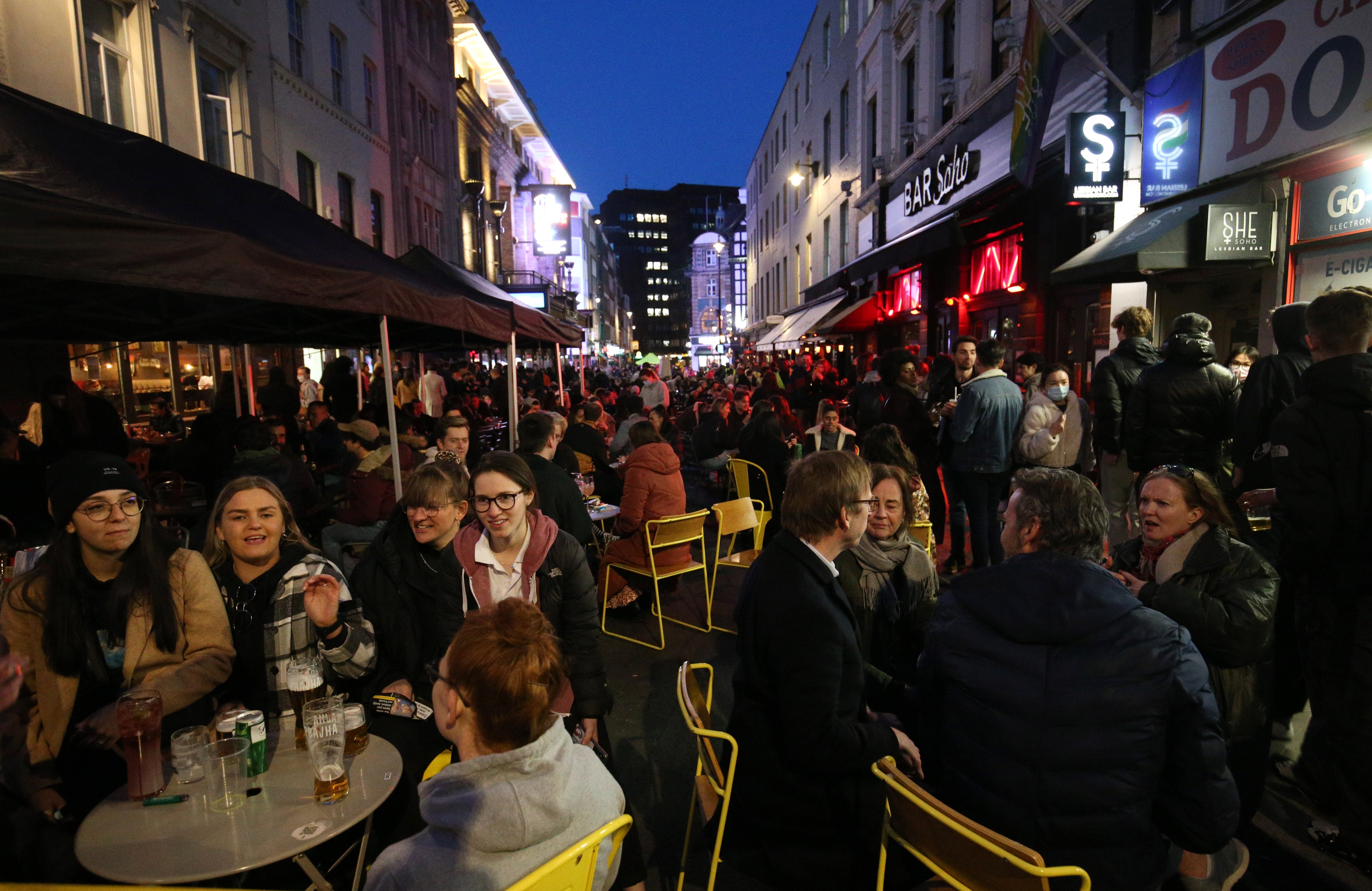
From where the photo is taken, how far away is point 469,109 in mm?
28641

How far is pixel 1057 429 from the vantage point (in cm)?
595

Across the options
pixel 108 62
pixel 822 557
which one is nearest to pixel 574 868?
pixel 822 557

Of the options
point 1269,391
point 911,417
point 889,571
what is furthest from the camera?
point 911,417

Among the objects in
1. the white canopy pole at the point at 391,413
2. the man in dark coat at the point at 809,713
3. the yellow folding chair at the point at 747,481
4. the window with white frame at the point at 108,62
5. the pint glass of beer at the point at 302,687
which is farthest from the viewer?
the window with white frame at the point at 108,62

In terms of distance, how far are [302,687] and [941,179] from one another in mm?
13941

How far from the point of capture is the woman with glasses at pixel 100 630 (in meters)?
2.52

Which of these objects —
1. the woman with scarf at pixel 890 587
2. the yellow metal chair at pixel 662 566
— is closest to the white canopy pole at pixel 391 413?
the yellow metal chair at pixel 662 566

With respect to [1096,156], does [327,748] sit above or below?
below

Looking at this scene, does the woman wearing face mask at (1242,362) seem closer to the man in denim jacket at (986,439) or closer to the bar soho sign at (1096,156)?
the man in denim jacket at (986,439)

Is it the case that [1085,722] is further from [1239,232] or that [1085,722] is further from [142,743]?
[1239,232]

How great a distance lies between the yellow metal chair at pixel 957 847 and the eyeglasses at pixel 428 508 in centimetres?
219

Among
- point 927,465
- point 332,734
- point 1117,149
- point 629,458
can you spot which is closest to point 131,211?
point 332,734

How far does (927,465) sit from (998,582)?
5131 millimetres

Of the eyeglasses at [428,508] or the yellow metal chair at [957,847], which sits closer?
the yellow metal chair at [957,847]
